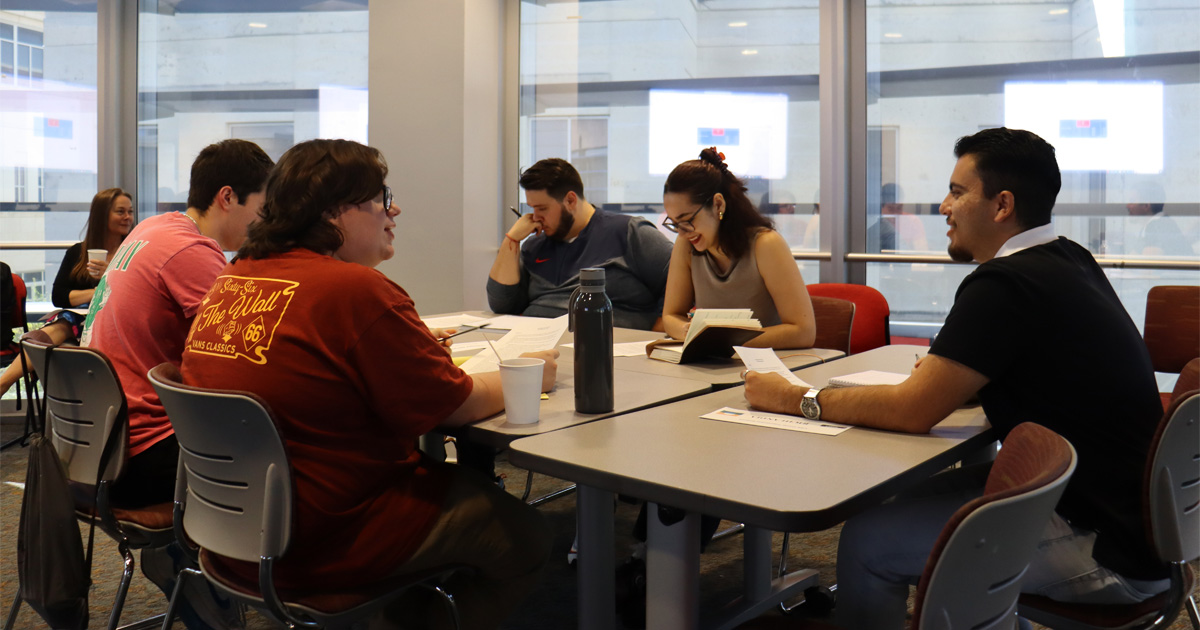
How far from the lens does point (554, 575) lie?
2830 mm

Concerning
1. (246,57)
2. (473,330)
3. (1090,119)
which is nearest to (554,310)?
(473,330)

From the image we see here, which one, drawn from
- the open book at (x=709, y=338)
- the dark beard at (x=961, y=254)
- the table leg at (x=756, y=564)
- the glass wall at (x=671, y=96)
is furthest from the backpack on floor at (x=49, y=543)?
the glass wall at (x=671, y=96)

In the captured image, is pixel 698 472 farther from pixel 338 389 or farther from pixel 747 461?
pixel 338 389

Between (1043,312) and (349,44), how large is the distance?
206 inches

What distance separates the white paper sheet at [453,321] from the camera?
312 cm

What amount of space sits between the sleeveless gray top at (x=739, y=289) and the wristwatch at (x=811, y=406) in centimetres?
114

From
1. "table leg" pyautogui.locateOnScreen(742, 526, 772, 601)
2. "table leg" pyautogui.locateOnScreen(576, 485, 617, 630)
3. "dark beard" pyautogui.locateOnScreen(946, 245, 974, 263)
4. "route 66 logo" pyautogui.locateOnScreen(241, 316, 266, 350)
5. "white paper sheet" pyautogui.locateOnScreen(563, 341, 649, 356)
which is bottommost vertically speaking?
"table leg" pyautogui.locateOnScreen(742, 526, 772, 601)

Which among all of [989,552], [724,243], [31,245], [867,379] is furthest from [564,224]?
[31,245]

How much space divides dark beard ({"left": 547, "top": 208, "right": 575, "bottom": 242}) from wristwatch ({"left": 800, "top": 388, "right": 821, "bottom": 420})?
2.08m

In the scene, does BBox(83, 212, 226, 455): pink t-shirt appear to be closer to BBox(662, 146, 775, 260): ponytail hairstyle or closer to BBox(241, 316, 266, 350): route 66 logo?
BBox(241, 316, 266, 350): route 66 logo

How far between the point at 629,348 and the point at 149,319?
134 centimetres

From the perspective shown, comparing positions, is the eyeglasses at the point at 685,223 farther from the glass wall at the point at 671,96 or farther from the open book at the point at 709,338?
the glass wall at the point at 671,96

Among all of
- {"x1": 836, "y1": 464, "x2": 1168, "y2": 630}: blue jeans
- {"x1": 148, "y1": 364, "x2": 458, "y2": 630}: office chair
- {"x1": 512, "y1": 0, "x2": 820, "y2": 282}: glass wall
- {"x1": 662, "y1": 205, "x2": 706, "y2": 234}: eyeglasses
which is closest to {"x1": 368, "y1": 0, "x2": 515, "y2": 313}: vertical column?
{"x1": 512, "y1": 0, "x2": 820, "y2": 282}: glass wall

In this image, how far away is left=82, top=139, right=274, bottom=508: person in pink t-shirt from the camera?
199 centimetres
